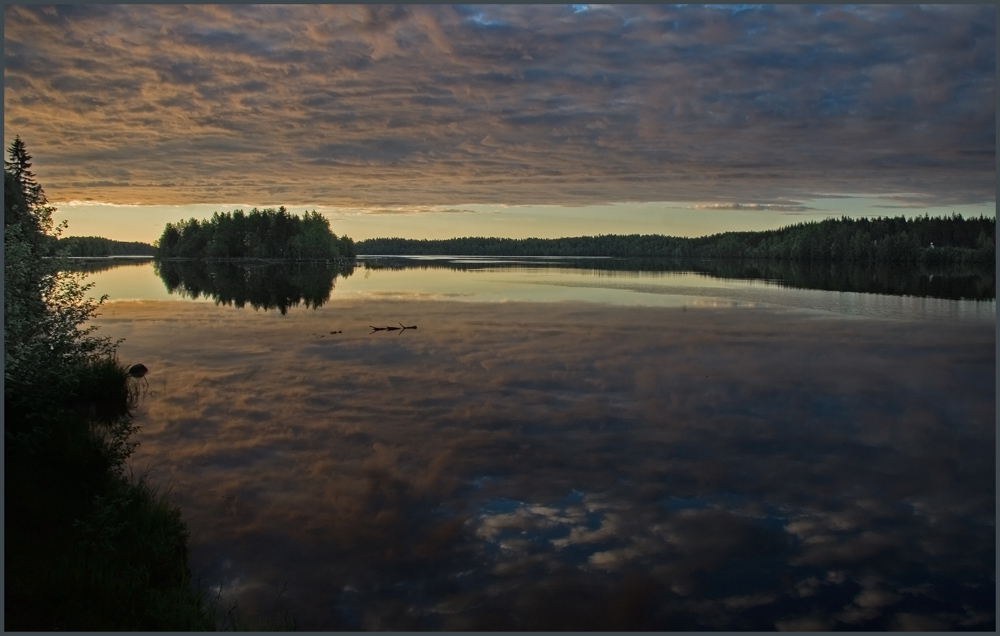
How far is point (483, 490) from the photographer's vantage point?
Result: 1477 centimetres

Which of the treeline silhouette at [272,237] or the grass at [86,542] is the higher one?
the treeline silhouette at [272,237]

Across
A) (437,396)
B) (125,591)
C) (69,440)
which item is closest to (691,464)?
(437,396)

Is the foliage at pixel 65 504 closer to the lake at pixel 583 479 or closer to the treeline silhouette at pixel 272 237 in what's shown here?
the lake at pixel 583 479

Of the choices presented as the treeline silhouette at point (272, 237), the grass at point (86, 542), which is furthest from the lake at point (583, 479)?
the treeline silhouette at point (272, 237)

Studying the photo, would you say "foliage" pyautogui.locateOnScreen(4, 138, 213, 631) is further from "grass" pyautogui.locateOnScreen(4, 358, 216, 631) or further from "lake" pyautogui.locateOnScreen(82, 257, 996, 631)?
"lake" pyautogui.locateOnScreen(82, 257, 996, 631)

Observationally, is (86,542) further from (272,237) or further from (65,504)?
(272,237)

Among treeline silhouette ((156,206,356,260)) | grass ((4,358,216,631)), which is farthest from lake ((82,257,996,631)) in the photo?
treeline silhouette ((156,206,356,260))

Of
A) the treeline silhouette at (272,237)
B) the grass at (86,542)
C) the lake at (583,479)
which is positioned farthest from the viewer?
the treeline silhouette at (272,237)

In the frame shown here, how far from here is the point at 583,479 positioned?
15359 mm

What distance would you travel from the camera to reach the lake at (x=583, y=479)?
1071cm

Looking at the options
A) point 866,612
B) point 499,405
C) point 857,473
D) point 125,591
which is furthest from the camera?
point 499,405

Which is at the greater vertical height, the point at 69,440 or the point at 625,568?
the point at 69,440

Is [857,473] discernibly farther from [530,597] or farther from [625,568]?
[530,597]

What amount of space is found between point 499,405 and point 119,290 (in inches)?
2470
